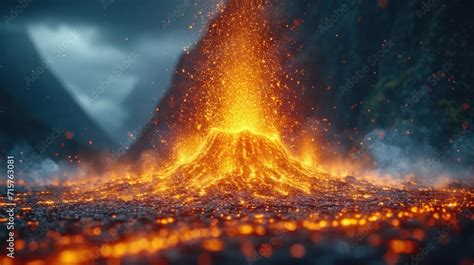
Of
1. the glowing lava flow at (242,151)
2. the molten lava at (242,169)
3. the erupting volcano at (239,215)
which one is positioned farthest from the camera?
the glowing lava flow at (242,151)

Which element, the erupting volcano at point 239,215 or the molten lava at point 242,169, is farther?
the molten lava at point 242,169

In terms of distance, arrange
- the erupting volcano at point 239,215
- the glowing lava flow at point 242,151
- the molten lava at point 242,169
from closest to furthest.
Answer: the erupting volcano at point 239,215 → the molten lava at point 242,169 → the glowing lava flow at point 242,151

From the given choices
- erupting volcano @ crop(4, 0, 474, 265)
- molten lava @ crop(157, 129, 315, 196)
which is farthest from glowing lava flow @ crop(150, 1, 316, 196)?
erupting volcano @ crop(4, 0, 474, 265)

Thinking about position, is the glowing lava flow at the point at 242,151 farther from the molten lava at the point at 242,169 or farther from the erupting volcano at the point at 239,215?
the erupting volcano at the point at 239,215

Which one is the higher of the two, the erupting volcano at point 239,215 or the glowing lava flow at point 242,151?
the glowing lava flow at point 242,151

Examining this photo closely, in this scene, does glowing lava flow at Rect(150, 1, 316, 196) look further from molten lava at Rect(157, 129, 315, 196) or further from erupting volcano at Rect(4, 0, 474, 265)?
erupting volcano at Rect(4, 0, 474, 265)

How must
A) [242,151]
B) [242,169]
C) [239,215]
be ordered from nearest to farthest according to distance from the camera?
1. [239,215]
2. [242,169]
3. [242,151]

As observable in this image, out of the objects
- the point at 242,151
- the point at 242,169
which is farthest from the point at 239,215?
the point at 242,151

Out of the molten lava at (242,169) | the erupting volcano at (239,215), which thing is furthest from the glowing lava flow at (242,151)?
the erupting volcano at (239,215)

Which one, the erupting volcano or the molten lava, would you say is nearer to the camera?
the erupting volcano

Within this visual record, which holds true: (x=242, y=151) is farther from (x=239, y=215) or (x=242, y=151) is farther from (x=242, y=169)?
(x=239, y=215)

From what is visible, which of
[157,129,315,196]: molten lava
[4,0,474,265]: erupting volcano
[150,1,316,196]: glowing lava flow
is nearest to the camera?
[4,0,474,265]: erupting volcano

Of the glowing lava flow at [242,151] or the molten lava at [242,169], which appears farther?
the glowing lava flow at [242,151]
